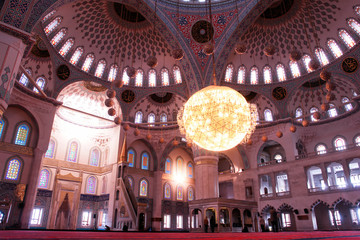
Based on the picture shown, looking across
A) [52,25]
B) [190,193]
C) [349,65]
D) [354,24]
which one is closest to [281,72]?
[349,65]

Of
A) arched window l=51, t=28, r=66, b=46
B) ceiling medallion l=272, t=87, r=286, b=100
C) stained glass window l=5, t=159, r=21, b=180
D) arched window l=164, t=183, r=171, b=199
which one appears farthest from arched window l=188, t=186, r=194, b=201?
arched window l=51, t=28, r=66, b=46

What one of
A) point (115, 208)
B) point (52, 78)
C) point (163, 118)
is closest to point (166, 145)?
point (163, 118)

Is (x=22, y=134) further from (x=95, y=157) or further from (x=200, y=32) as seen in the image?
(x=200, y=32)

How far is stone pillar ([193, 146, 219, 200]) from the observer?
11.9m

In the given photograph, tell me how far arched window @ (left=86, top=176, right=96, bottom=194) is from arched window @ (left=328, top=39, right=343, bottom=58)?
651 inches

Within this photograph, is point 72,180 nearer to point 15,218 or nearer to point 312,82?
point 15,218

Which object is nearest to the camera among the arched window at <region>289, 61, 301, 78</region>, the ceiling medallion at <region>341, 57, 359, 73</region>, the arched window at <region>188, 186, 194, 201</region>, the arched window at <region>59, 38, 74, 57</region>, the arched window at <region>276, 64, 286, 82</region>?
the ceiling medallion at <region>341, 57, 359, 73</region>

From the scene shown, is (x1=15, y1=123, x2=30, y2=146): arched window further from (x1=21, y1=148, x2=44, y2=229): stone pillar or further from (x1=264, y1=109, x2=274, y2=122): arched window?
(x1=264, y1=109, x2=274, y2=122): arched window

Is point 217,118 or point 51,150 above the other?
point 51,150

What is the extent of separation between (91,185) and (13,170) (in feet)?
18.5

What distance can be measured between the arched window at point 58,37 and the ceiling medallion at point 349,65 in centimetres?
1528

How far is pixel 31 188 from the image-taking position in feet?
37.4

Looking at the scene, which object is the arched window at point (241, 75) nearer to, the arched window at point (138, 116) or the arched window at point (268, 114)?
the arched window at point (268, 114)

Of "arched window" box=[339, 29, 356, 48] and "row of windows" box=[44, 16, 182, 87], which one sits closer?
"row of windows" box=[44, 16, 182, 87]
